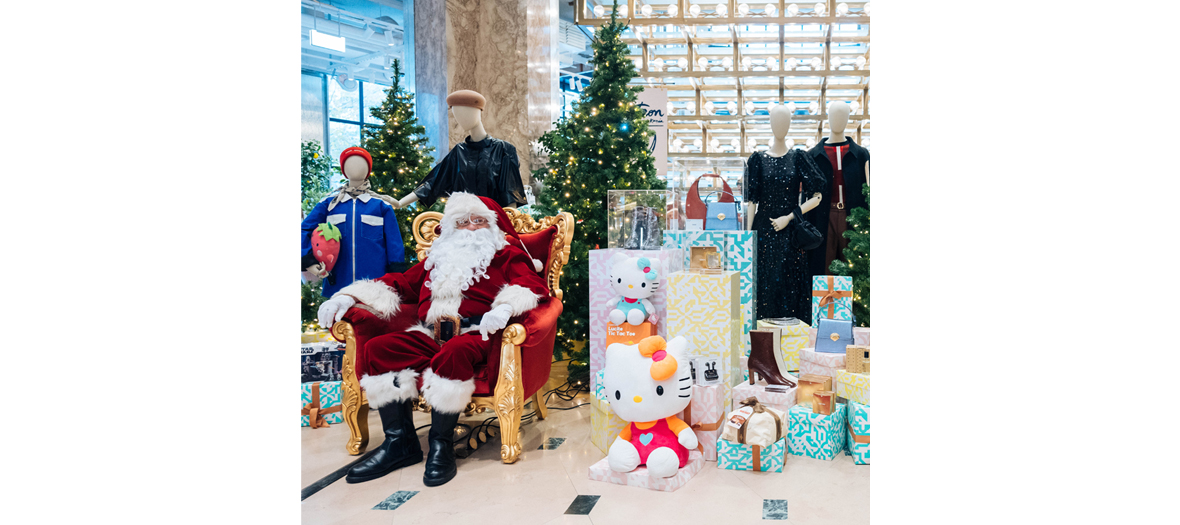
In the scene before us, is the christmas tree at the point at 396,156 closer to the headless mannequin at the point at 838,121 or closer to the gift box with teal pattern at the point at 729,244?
the gift box with teal pattern at the point at 729,244

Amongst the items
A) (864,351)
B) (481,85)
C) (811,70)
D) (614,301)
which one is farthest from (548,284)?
(811,70)

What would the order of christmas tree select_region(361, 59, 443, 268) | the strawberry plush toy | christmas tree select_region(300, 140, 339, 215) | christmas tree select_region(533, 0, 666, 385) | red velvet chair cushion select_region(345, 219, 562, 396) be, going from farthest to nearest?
christmas tree select_region(300, 140, 339, 215), christmas tree select_region(361, 59, 443, 268), christmas tree select_region(533, 0, 666, 385), the strawberry plush toy, red velvet chair cushion select_region(345, 219, 562, 396)

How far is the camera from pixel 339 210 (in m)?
3.76

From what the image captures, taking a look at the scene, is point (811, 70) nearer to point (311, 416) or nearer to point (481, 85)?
point (481, 85)

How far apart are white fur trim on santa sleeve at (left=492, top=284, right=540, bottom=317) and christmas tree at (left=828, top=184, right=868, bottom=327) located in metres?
2.15

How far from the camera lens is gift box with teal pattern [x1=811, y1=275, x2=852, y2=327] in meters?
3.56

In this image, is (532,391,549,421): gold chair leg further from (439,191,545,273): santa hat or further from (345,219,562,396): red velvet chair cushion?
(439,191,545,273): santa hat

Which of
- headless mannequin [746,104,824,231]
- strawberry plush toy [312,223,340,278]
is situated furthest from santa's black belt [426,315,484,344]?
headless mannequin [746,104,824,231]

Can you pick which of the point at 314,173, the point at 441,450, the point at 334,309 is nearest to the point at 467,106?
the point at 334,309

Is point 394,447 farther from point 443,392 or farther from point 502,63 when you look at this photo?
point 502,63

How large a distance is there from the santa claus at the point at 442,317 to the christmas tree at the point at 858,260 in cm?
203

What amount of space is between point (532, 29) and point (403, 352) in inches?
168

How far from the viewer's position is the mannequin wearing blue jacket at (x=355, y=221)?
3.75 meters

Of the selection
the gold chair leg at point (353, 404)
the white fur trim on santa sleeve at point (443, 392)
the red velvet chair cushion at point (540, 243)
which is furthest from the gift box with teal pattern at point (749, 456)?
the gold chair leg at point (353, 404)
